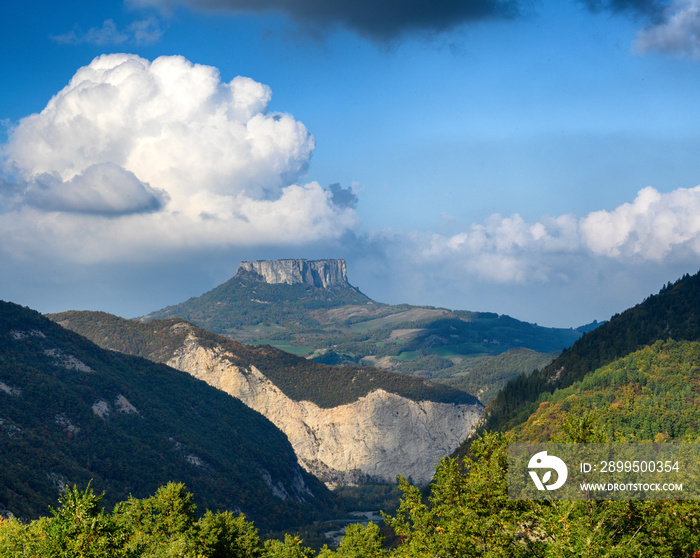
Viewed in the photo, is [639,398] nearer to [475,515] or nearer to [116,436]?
[475,515]

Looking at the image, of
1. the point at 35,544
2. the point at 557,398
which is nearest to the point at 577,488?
the point at 35,544

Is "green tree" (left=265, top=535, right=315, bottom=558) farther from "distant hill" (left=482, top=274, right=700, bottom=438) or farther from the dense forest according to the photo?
"distant hill" (left=482, top=274, right=700, bottom=438)

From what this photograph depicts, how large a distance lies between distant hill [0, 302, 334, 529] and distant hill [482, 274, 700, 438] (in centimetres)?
6324

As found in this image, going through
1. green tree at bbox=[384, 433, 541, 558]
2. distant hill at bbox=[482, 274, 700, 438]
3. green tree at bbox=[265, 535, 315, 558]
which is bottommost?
green tree at bbox=[265, 535, 315, 558]

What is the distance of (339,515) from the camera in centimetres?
18238

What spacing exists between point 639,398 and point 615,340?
42.0m

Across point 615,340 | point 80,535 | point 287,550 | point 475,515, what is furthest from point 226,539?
point 615,340

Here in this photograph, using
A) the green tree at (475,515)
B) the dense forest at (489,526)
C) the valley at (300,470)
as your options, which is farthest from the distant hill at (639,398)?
the dense forest at (489,526)

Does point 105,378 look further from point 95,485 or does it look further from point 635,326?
point 635,326

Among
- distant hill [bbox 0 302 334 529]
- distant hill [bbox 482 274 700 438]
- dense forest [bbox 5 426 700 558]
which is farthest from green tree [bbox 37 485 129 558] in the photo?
distant hill [bbox 482 274 700 438]

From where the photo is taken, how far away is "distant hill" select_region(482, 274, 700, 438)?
490 ft

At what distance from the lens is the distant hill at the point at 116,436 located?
11754cm

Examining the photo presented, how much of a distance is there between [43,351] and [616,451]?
514 feet

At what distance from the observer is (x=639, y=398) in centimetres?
12131
